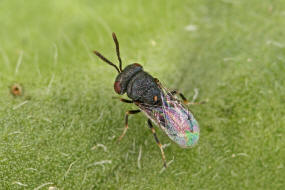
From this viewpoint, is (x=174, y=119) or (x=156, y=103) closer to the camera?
(x=174, y=119)

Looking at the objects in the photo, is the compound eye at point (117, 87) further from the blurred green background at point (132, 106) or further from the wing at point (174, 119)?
the wing at point (174, 119)

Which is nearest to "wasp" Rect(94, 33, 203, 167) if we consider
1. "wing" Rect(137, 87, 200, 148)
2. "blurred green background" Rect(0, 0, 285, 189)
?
"wing" Rect(137, 87, 200, 148)

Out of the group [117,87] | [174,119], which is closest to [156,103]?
[174,119]

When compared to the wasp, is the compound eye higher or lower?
higher

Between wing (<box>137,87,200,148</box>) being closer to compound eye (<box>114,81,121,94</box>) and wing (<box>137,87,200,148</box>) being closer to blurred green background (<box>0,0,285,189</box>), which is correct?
blurred green background (<box>0,0,285,189</box>)

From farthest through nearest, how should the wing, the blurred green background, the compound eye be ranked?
1. the compound eye
2. the wing
3. the blurred green background

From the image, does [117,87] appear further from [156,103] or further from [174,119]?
[174,119]

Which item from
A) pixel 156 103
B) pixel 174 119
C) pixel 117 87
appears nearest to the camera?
pixel 117 87

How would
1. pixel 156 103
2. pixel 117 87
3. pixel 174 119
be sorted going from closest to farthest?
pixel 117 87 < pixel 174 119 < pixel 156 103
